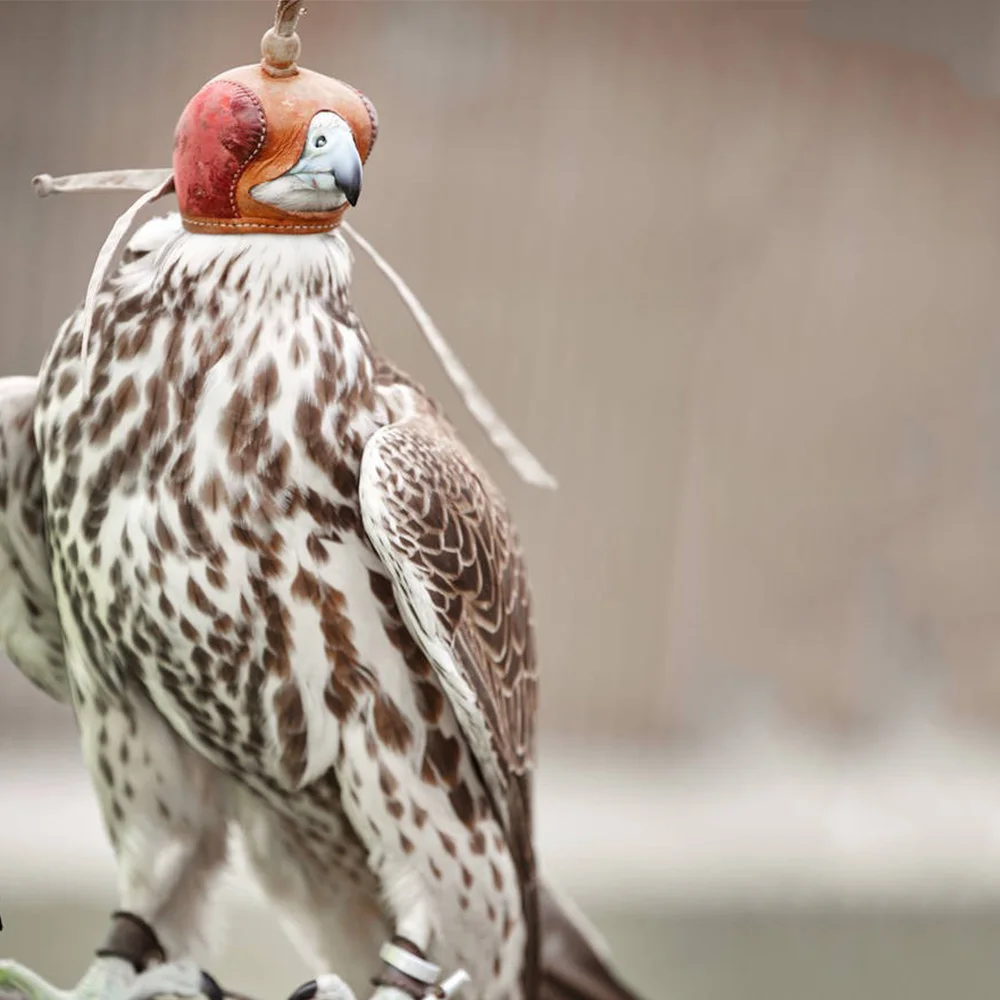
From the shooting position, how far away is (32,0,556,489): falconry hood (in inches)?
34.0

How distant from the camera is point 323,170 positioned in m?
0.86

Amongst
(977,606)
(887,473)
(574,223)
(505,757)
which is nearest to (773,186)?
(574,223)

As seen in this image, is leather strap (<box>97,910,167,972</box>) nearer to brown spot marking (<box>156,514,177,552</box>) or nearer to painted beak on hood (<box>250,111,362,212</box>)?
brown spot marking (<box>156,514,177,552</box>)

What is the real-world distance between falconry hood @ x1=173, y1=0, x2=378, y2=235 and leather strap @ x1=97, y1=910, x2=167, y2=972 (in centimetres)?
56

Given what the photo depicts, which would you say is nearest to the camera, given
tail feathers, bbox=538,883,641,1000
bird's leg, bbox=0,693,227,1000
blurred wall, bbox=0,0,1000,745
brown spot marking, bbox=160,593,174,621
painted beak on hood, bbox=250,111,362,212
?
painted beak on hood, bbox=250,111,362,212

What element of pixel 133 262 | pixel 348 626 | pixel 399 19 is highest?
pixel 399 19

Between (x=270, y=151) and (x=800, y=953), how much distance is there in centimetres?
196

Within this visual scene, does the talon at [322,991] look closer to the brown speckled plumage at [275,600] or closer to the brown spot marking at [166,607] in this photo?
the brown speckled plumage at [275,600]

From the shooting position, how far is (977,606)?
9.20 feet

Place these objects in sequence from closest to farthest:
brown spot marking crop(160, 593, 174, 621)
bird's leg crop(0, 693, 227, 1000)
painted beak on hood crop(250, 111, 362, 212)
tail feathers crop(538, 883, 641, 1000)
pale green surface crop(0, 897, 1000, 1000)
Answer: painted beak on hood crop(250, 111, 362, 212)
brown spot marking crop(160, 593, 174, 621)
bird's leg crop(0, 693, 227, 1000)
tail feathers crop(538, 883, 641, 1000)
pale green surface crop(0, 897, 1000, 1000)

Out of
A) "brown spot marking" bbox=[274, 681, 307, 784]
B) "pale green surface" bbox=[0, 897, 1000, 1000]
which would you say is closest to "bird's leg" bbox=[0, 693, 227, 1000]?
"brown spot marking" bbox=[274, 681, 307, 784]

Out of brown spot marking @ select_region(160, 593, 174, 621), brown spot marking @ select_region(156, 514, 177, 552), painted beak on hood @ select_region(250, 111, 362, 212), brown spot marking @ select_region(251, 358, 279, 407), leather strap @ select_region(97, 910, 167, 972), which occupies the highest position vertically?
painted beak on hood @ select_region(250, 111, 362, 212)

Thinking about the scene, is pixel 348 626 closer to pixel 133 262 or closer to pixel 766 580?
pixel 133 262

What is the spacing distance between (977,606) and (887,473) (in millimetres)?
373
